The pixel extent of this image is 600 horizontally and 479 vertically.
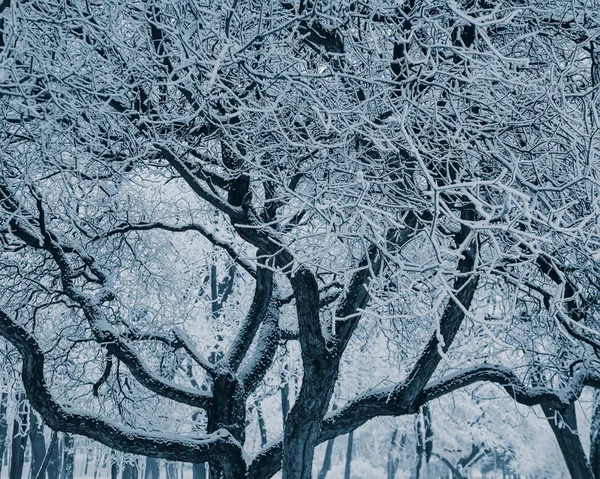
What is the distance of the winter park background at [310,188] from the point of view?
12.0ft

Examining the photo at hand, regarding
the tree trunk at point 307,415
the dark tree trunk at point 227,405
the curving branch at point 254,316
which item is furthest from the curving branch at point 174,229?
the tree trunk at point 307,415

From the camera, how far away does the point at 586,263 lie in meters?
5.64

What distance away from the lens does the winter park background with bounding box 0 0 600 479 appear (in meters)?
3.65

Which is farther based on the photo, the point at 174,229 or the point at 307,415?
the point at 174,229

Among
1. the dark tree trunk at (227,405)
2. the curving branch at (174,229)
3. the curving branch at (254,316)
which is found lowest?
the dark tree trunk at (227,405)

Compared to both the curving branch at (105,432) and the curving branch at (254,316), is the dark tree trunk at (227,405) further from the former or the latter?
the curving branch at (105,432)

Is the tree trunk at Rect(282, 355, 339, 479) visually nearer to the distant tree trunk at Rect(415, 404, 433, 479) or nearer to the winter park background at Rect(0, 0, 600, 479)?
the winter park background at Rect(0, 0, 600, 479)

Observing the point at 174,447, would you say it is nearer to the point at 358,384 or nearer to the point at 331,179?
the point at 331,179

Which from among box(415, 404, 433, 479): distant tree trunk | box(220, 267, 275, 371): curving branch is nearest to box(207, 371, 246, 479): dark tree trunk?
box(220, 267, 275, 371): curving branch

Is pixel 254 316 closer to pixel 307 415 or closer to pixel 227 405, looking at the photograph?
pixel 227 405

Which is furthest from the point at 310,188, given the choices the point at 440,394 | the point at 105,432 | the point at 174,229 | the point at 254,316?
the point at 105,432

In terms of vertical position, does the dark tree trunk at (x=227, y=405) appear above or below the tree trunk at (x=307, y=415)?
above

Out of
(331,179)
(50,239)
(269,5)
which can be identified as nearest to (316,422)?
(331,179)

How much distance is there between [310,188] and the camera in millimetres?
6172
